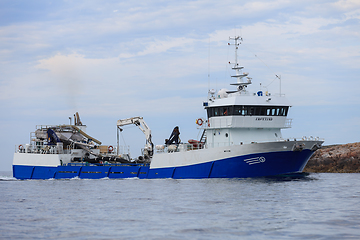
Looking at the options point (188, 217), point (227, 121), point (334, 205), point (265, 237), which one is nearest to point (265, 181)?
point (227, 121)

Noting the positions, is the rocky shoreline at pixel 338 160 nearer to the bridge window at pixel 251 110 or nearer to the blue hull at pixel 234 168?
the blue hull at pixel 234 168

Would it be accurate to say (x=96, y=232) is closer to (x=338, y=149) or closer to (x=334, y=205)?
(x=334, y=205)

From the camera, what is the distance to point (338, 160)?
63.1 metres

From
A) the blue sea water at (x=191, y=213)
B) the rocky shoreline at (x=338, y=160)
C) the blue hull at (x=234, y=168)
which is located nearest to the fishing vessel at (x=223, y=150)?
A: the blue hull at (x=234, y=168)

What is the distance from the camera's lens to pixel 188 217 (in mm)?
20109

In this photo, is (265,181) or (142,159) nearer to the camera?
(265,181)

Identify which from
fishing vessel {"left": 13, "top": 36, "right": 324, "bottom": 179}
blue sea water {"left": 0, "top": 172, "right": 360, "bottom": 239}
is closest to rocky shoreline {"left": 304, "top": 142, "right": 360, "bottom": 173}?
fishing vessel {"left": 13, "top": 36, "right": 324, "bottom": 179}

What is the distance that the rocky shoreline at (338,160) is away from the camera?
200 ft

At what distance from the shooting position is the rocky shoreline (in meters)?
61.0

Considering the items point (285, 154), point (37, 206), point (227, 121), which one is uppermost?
point (227, 121)

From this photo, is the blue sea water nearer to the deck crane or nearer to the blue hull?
the blue hull

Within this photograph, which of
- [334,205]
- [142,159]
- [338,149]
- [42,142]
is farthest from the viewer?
[338,149]

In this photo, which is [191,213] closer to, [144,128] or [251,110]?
[251,110]

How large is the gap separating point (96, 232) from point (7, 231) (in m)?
3.63
